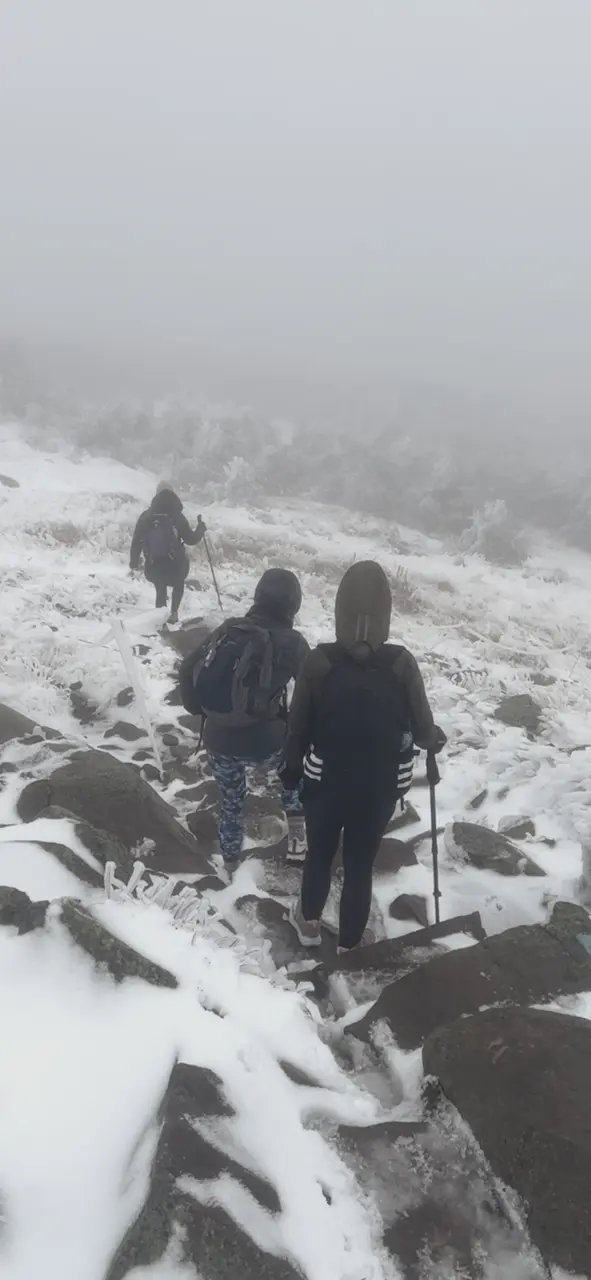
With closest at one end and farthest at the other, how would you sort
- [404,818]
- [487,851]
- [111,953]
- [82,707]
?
1. [111,953]
2. [487,851]
3. [404,818]
4. [82,707]

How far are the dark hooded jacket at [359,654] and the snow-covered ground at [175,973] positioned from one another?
1.16 m

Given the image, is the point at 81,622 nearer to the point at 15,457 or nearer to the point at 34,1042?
the point at 34,1042

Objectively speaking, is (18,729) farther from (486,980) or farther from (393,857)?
(486,980)

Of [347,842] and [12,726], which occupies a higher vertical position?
[347,842]

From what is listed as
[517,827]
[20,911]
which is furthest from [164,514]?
[20,911]

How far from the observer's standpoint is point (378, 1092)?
2.76 meters

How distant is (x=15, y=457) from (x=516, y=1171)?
25.7 metres

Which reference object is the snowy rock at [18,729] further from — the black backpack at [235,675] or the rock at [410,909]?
the rock at [410,909]

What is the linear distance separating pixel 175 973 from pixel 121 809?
2.15 meters

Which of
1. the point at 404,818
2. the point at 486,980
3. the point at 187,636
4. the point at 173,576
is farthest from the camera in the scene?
the point at 187,636

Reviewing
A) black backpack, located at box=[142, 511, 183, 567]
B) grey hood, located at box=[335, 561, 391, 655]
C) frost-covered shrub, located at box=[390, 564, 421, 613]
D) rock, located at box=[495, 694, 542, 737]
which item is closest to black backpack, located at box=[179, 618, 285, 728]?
grey hood, located at box=[335, 561, 391, 655]

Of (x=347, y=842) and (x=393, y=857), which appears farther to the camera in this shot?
(x=393, y=857)

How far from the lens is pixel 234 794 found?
15.4 feet

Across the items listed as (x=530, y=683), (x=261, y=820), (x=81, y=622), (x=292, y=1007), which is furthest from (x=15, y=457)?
(x=292, y=1007)
